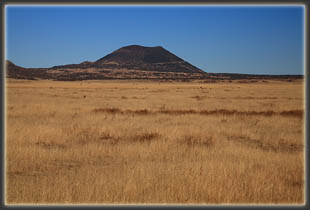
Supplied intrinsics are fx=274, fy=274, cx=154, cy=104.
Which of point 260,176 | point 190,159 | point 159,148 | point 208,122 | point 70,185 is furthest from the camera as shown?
point 208,122

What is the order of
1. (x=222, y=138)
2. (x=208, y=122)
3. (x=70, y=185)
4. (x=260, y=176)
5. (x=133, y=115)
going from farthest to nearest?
1. (x=133, y=115)
2. (x=208, y=122)
3. (x=222, y=138)
4. (x=260, y=176)
5. (x=70, y=185)

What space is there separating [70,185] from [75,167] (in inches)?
57.3

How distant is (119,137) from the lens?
11.5m

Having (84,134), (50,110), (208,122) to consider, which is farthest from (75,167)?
(50,110)

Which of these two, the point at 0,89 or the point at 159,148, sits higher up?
the point at 0,89

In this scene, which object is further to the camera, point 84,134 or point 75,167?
point 84,134

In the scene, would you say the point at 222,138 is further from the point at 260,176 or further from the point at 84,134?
the point at 84,134

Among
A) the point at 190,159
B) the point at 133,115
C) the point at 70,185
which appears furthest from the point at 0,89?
the point at 133,115

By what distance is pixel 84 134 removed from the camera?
40.1 feet

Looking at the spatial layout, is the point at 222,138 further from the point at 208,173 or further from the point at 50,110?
the point at 50,110

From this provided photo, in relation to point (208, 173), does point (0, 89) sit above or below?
above

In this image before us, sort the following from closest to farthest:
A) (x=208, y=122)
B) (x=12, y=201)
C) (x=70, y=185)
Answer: (x=12, y=201), (x=70, y=185), (x=208, y=122)

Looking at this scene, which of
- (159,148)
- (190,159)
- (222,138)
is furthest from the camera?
(222,138)

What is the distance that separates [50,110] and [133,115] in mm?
6226
